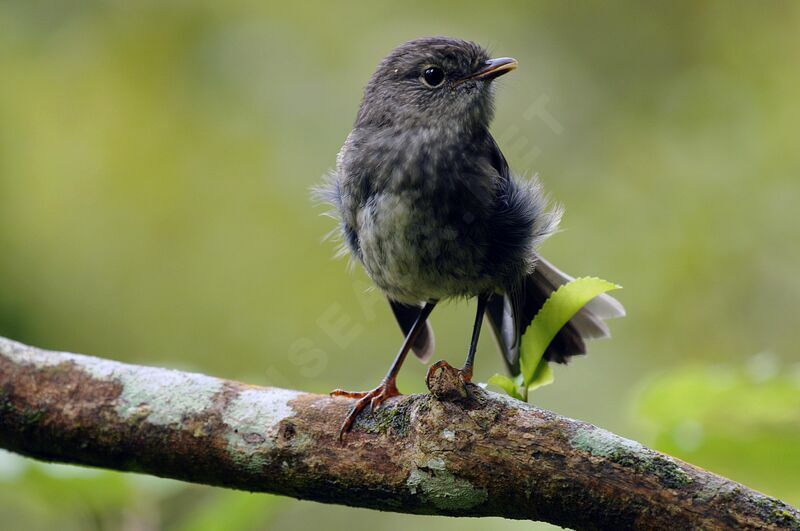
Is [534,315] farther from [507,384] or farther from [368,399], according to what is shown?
[368,399]

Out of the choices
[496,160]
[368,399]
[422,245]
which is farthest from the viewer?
[496,160]

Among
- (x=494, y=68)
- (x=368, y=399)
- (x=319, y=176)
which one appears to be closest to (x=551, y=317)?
(x=368, y=399)

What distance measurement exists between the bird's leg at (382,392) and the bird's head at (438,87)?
2.48 feet

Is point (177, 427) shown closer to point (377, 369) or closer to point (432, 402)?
point (432, 402)

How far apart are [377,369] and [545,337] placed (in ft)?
11.8

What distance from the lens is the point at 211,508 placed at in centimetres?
289

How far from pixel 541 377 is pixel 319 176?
3957 millimetres

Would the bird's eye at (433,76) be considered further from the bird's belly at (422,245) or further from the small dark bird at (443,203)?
the bird's belly at (422,245)

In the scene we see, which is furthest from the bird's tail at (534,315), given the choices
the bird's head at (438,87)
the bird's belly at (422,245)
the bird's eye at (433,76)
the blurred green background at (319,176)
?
the blurred green background at (319,176)

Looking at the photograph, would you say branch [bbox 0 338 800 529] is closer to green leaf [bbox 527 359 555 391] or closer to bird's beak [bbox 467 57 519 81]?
green leaf [bbox 527 359 555 391]

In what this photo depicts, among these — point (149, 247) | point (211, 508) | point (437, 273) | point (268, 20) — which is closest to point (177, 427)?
point (211, 508)

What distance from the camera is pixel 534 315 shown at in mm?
3670

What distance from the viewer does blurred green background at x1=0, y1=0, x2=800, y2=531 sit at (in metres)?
6.04

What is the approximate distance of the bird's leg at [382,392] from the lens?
269 centimetres
